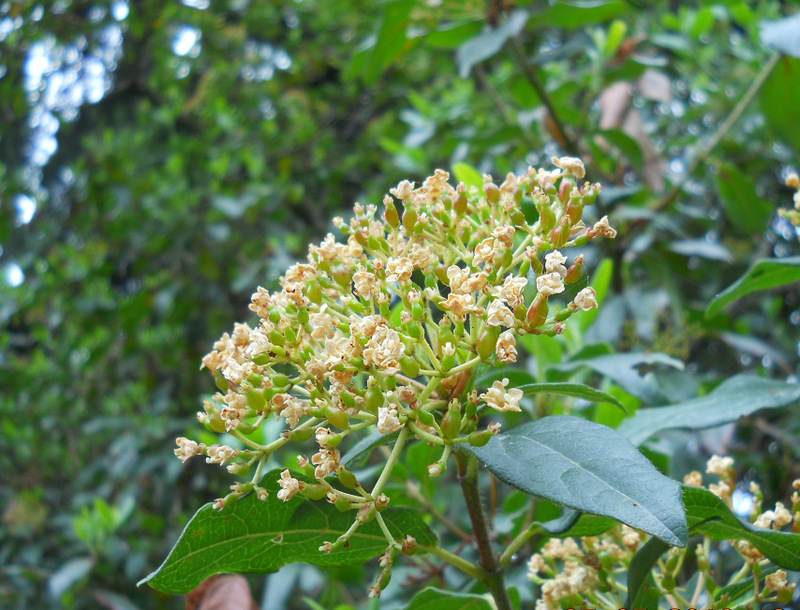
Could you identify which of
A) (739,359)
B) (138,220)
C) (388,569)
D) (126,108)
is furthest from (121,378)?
(388,569)

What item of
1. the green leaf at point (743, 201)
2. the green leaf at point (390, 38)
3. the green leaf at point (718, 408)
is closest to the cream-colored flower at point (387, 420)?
the green leaf at point (718, 408)

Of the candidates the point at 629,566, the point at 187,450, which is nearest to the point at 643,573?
the point at 629,566

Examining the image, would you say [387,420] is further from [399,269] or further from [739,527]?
[739,527]

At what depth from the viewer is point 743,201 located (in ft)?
7.88

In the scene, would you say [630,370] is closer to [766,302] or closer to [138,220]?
[766,302]

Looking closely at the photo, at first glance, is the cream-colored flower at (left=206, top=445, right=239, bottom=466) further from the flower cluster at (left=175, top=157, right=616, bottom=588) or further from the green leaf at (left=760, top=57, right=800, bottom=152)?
the green leaf at (left=760, top=57, right=800, bottom=152)

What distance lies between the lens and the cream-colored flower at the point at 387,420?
2.55 feet

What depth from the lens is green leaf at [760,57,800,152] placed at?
1.98 m

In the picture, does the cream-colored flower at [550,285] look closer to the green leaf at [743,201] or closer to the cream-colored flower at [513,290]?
the cream-colored flower at [513,290]

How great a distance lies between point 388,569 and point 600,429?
0.30 m

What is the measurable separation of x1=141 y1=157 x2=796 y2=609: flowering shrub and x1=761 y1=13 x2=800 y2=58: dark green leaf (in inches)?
45.1

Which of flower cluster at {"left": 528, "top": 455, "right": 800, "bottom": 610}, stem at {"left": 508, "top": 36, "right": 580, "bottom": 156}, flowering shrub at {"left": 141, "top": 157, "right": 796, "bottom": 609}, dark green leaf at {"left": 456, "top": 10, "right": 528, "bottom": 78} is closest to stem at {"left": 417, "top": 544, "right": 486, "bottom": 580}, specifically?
flowering shrub at {"left": 141, "top": 157, "right": 796, "bottom": 609}

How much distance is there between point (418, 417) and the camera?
831mm

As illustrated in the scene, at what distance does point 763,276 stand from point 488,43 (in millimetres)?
1187
